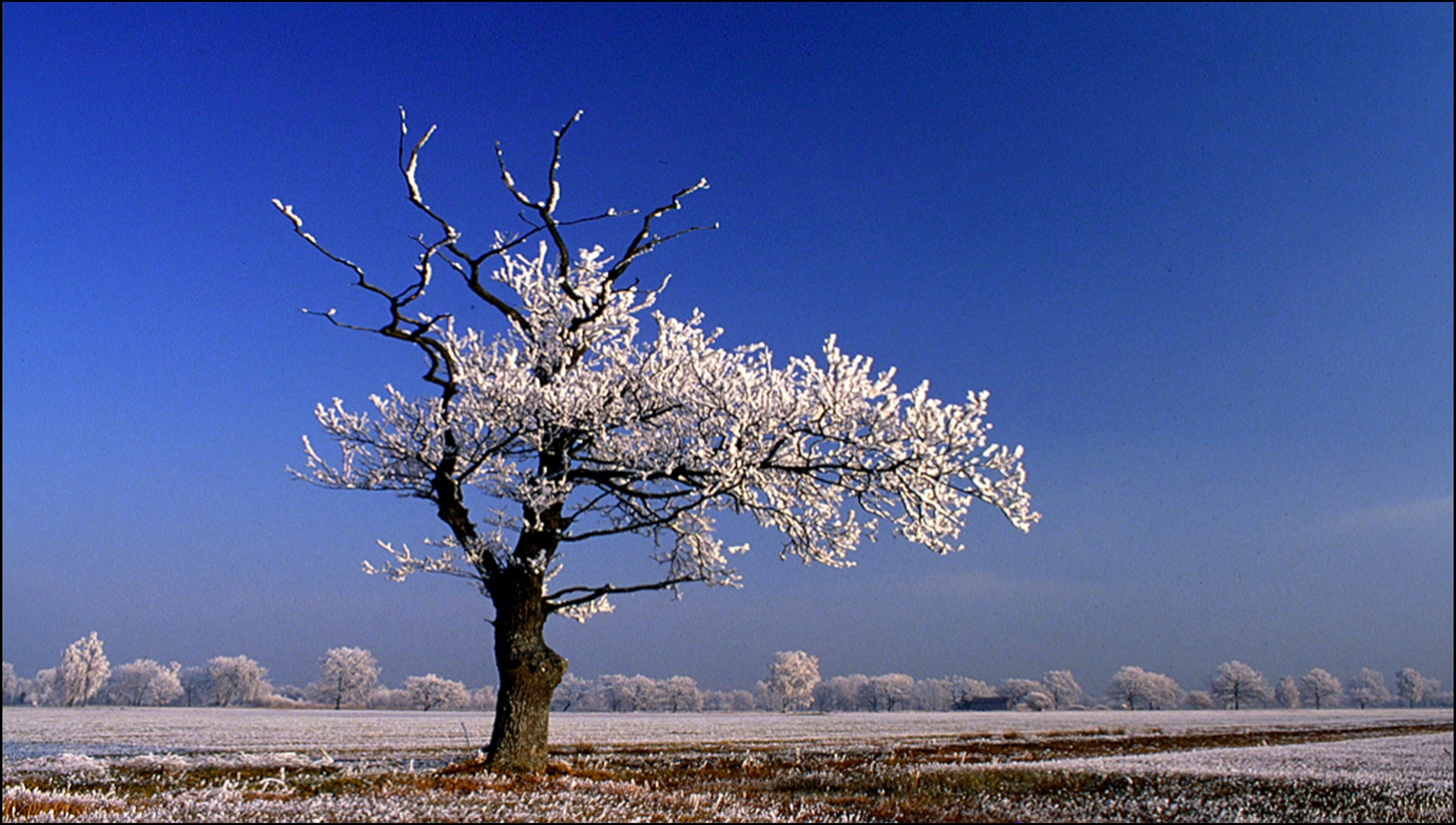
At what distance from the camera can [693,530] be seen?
66.5ft

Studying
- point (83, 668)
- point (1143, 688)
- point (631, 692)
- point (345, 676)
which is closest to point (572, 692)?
point (631, 692)

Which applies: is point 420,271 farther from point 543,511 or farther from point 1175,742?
point 1175,742

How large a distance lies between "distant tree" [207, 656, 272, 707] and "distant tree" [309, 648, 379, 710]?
1005cm

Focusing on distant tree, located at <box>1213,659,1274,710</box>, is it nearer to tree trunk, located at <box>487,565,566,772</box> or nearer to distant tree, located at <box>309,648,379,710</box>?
distant tree, located at <box>309,648,379,710</box>

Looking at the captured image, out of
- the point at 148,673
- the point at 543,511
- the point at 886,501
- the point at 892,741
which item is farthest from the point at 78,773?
the point at 148,673

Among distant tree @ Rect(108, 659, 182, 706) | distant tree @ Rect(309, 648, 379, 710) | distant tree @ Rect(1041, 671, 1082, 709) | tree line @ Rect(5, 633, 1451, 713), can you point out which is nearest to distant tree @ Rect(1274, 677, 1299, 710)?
tree line @ Rect(5, 633, 1451, 713)

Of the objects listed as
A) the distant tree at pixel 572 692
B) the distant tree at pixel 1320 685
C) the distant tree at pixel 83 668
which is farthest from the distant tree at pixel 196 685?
the distant tree at pixel 1320 685

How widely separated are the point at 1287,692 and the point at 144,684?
247147mm

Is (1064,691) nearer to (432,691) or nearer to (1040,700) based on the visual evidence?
(1040,700)

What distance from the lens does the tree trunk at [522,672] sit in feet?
53.9

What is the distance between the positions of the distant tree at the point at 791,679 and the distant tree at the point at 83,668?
110 metres

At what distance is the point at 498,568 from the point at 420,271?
21.1 ft

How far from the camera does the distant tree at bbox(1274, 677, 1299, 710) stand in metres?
Answer: 197

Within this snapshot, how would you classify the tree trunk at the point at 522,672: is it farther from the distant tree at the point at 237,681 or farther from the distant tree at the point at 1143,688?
the distant tree at the point at 1143,688
